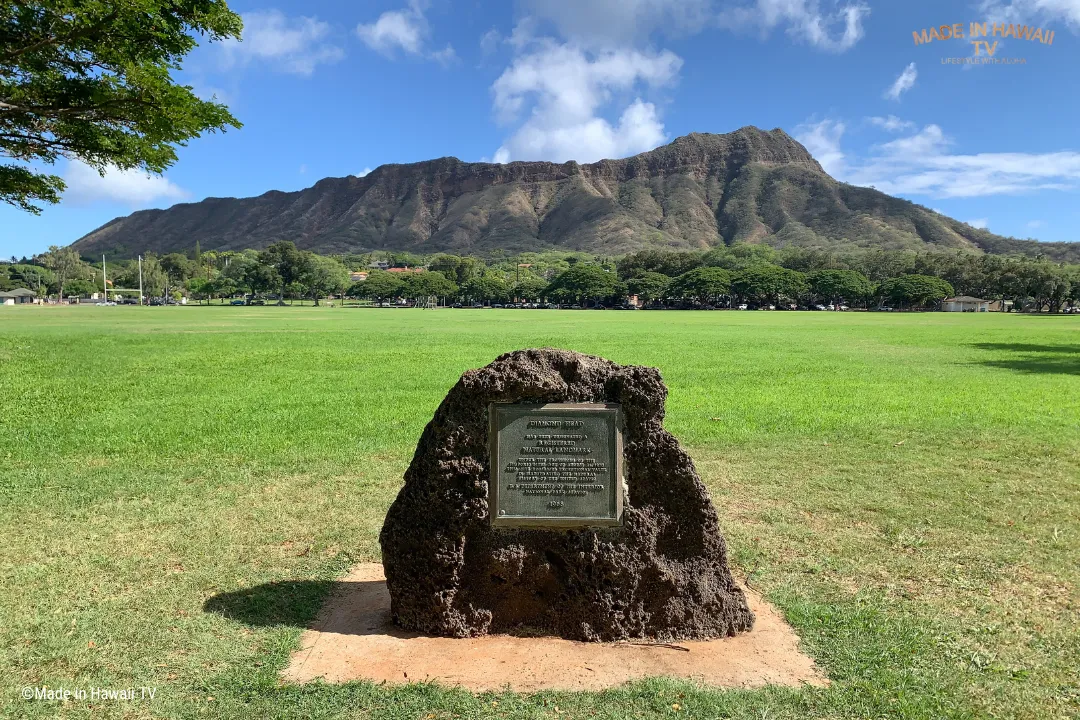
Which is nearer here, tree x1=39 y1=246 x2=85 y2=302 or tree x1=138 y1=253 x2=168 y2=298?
tree x1=138 y1=253 x2=168 y2=298

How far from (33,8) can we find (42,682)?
42.2 feet

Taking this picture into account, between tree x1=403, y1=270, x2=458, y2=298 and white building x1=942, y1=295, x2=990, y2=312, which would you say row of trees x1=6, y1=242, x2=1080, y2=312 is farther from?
white building x1=942, y1=295, x2=990, y2=312

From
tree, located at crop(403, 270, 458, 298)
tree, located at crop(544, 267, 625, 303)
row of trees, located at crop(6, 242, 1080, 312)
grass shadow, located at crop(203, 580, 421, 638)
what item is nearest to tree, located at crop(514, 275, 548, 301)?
row of trees, located at crop(6, 242, 1080, 312)

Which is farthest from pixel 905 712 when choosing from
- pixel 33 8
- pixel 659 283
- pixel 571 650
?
pixel 659 283

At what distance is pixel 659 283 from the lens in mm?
120125

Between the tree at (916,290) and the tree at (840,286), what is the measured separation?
2.83 metres

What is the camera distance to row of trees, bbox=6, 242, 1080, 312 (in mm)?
103650

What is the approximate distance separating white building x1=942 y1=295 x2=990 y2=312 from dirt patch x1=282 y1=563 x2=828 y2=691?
119 meters

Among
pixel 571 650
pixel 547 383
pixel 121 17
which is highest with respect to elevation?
pixel 121 17

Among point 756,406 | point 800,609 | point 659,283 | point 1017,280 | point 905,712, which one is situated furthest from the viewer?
point 659,283

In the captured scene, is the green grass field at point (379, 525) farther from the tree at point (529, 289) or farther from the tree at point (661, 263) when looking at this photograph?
the tree at point (661, 263)

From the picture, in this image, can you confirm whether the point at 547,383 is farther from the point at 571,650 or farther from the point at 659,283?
the point at 659,283

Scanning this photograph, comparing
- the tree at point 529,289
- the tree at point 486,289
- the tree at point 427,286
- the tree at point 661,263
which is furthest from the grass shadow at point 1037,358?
the tree at point 661,263

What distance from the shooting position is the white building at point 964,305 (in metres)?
105
